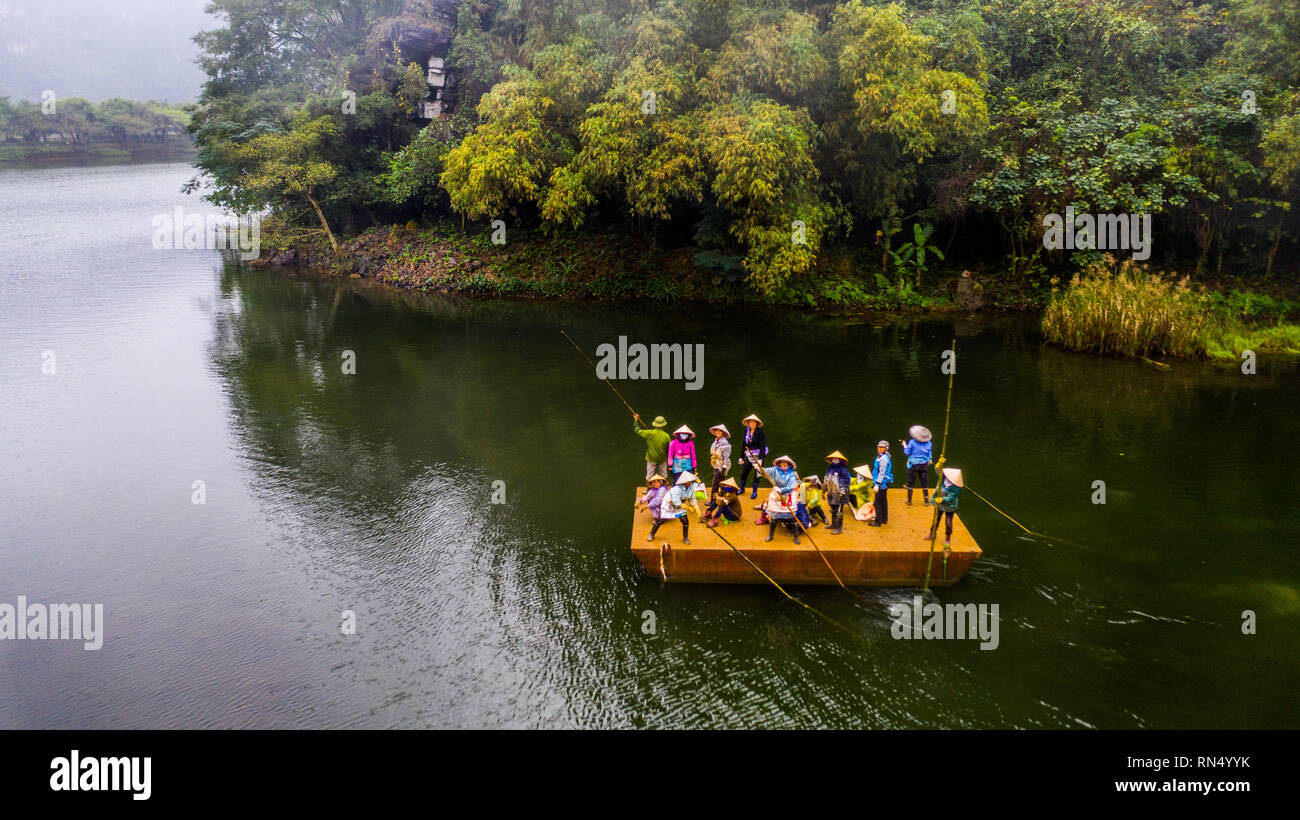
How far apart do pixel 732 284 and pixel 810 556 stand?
18694 millimetres

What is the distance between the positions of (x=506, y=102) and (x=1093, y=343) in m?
19.2

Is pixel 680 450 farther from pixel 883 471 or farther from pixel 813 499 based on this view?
pixel 883 471

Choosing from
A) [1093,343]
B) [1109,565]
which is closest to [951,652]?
[1109,565]

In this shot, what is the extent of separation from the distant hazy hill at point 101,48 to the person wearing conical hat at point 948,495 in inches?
6146

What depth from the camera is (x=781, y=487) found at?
10523 millimetres

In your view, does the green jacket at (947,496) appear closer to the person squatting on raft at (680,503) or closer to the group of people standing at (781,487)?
the group of people standing at (781,487)

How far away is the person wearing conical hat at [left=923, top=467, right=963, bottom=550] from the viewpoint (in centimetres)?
1010

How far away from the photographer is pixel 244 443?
15.7m

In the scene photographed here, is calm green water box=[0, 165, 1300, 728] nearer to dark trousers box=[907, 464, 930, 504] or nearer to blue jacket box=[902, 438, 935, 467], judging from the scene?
dark trousers box=[907, 464, 930, 504]

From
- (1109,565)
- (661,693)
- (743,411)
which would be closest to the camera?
(661,693)

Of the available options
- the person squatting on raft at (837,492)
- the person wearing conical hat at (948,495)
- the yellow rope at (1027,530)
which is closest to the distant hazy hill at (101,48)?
the person squatting on raft at (837,492)

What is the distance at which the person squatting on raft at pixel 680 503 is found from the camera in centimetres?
1045

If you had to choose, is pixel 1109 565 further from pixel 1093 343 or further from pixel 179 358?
pixel 179 358

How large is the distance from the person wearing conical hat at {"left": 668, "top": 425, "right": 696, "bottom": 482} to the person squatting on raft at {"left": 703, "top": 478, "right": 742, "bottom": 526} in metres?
0.59
